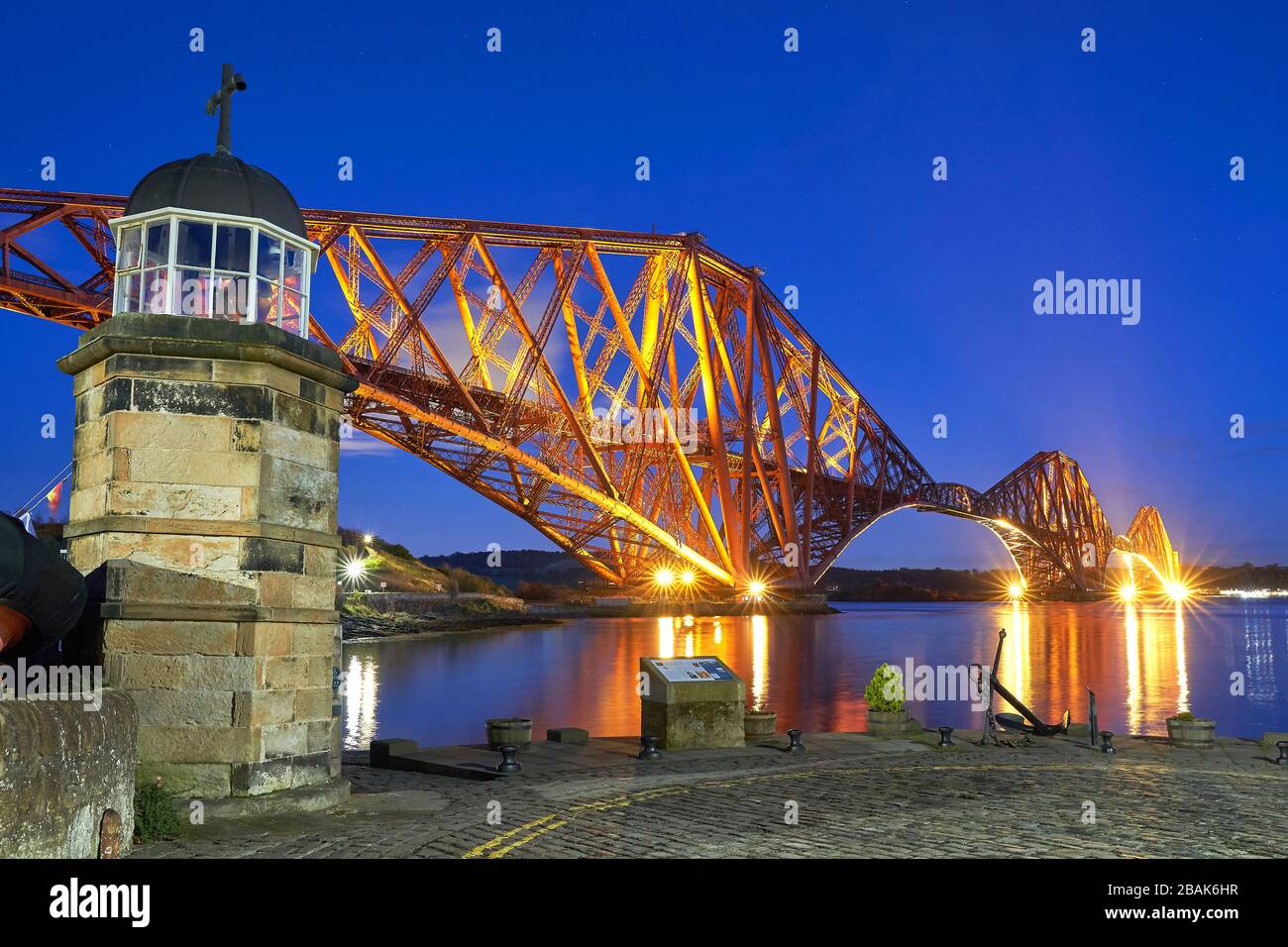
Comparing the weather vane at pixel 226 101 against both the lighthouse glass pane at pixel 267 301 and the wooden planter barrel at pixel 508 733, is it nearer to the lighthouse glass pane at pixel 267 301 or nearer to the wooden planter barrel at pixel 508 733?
the lighthouse glass pane at pixel 267 301

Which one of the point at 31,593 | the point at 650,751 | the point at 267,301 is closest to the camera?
the point at 31,593

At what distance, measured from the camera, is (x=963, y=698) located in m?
41.3

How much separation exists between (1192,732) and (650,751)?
33.4 feet

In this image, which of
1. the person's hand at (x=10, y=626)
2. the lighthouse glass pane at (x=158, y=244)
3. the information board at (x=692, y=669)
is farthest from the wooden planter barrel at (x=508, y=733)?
the person's hand at (x=10, y=626)

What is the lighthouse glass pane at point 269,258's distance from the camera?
11.3 m

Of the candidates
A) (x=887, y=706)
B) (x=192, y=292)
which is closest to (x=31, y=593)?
(x=192, y=292)

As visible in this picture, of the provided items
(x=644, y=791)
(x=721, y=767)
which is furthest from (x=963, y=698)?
(x=644, y=791)

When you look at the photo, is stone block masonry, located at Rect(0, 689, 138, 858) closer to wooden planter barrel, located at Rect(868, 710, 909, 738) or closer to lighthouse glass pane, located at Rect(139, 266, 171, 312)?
lighthouse glass pane, located at Rect(139, 266, 171, 312)

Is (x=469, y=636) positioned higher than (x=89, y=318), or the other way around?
(x=89, y=318)

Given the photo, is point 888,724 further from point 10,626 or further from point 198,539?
point 10,626

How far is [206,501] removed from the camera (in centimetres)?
1025
